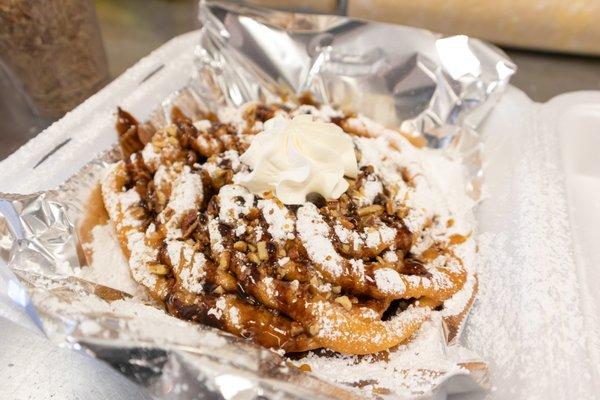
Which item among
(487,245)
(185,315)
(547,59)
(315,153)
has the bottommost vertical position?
(547,59)

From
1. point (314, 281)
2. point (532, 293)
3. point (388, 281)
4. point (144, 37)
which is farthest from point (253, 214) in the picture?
point (144, 37)

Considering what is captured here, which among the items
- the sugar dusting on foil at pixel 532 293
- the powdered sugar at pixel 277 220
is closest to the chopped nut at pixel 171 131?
Answer: the powdered sugar at pixel 277 220

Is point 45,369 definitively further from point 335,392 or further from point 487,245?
point 487,245

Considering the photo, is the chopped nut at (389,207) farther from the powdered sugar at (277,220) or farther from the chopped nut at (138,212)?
the chopped nut at (138,212)

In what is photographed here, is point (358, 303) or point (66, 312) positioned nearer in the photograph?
point (66, 312)

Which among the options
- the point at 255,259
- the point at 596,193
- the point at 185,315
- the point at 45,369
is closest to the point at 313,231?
the point at 255,259

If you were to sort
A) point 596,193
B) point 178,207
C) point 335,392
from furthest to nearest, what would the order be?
Result: point 596,193
point 178,207
point 335,392
